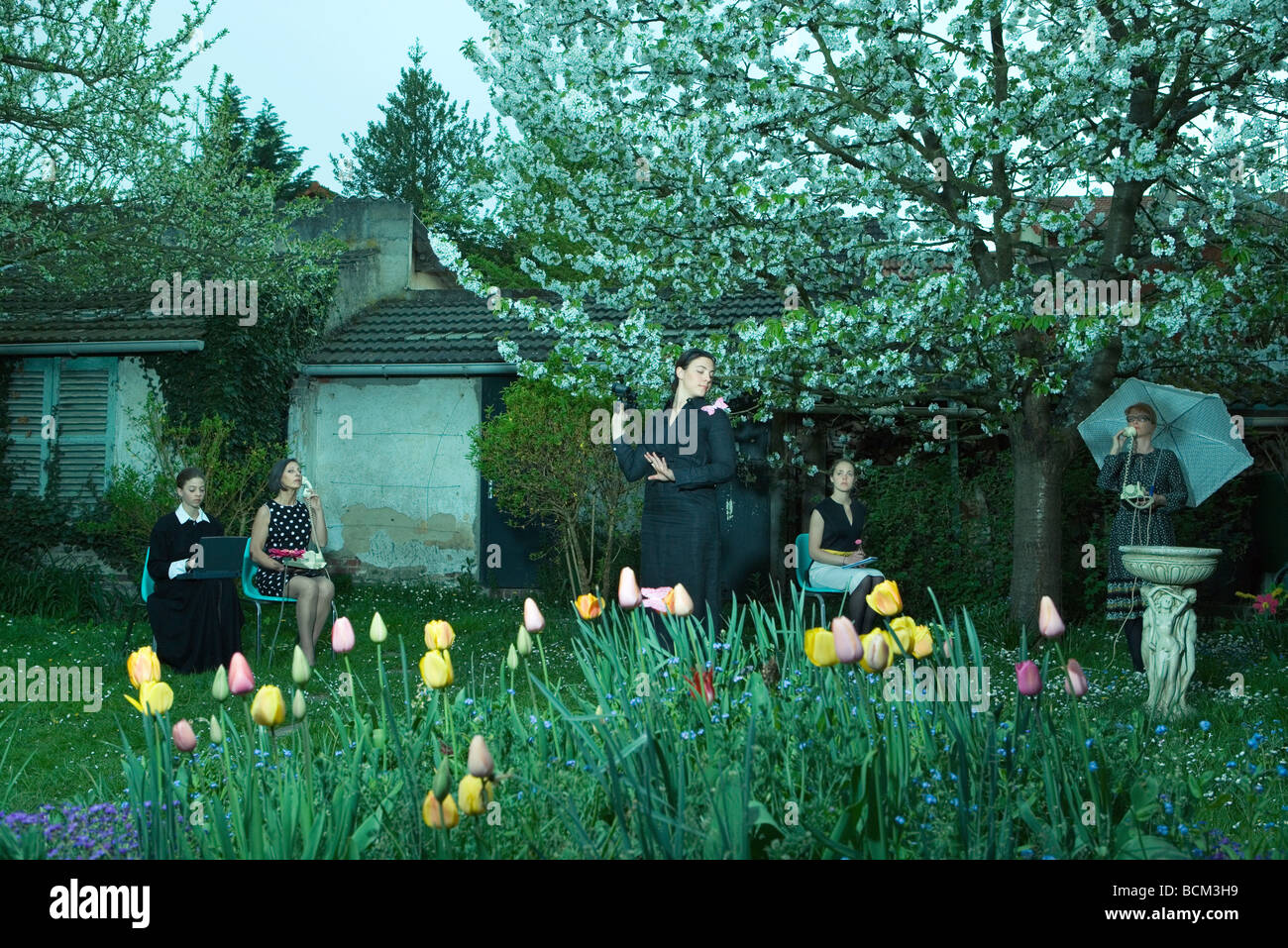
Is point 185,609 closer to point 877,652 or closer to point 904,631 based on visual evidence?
point 904,631

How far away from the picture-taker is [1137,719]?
14.1ft

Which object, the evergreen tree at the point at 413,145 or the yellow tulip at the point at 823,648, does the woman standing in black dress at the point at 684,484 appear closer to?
the yellow tulip at the point at 823,648

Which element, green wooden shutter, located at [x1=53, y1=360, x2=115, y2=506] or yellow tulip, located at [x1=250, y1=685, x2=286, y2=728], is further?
green wooden shutter, located at [x1=53, y1=360, x2=115, y2=506]

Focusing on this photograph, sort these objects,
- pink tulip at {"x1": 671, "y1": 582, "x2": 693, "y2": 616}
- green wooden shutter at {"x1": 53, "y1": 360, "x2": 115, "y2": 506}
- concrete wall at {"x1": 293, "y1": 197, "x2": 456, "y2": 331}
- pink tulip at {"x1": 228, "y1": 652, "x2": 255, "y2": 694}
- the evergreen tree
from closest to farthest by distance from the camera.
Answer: pink tulip at {"x1": 228, "y1": 652, "x2": 255, "y2": 694}
pink tulip at {"x1": 671, "y1": 582, "x2": 693, "y2": 616}
green wooden shutter at {"x1": 53, "y1": 360, "x2": 115, "y2": 506}
concrete wall at {"x1": 293, "y1": 197, "x2": 456, "y2": 331}
the evergreen tree

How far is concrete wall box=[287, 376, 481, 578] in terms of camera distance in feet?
47.2

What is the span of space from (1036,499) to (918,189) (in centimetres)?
281

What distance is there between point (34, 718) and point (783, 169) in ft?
21.4

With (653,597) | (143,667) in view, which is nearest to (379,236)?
(653,597)

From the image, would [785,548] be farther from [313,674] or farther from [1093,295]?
[313,674]

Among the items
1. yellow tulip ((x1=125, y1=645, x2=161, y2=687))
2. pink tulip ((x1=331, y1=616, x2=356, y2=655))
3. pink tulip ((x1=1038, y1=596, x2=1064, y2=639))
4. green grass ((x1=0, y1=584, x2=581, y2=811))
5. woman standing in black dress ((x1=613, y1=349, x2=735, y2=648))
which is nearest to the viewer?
yellow tulip ((x1=125, y1=645, x2=161, y2=687))

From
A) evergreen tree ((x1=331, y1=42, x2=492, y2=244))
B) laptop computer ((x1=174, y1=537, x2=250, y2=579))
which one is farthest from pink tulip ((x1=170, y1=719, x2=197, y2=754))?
evergreen tree ((x1=331, y1=42, x2=492, y2=244))

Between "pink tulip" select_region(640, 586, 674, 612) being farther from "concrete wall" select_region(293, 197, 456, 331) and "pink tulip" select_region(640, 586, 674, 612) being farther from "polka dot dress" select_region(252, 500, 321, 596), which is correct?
"concrete wall" select_region(293, 197, 456, 331)

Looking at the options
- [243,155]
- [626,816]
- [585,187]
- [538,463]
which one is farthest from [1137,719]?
[243,155]

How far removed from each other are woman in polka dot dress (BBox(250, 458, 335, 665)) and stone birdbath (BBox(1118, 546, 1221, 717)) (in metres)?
5.37
